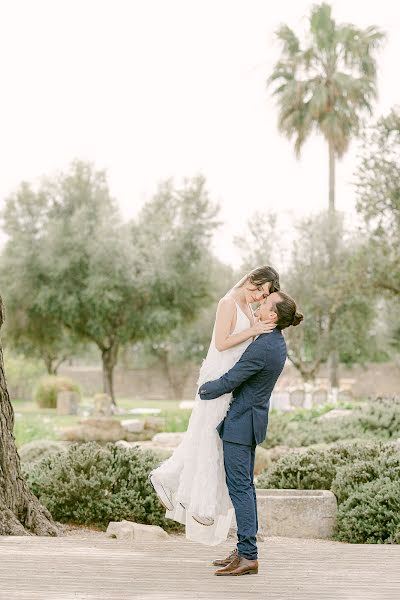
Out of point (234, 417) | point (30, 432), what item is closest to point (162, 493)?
point (234, 417)

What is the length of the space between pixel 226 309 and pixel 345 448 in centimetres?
477

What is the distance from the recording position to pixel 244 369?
542 centimetres

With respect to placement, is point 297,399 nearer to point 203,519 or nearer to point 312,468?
point 312,468

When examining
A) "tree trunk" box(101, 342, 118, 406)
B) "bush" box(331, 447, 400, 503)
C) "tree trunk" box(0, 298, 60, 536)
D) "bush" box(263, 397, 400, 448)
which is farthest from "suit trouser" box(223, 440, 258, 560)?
"tree trunk" box(101, 342, 118, 406)

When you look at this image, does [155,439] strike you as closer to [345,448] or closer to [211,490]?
[345,448]

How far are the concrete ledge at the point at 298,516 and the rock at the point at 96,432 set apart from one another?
11.3 meters

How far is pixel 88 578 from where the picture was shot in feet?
16.8

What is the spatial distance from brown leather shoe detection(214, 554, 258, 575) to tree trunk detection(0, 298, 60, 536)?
2292 millimetres

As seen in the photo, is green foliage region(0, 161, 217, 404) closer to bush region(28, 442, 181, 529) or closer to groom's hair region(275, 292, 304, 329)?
bush region(28, 442, 181, 529)

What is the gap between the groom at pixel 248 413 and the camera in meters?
5.42

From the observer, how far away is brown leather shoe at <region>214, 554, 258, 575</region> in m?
5.30

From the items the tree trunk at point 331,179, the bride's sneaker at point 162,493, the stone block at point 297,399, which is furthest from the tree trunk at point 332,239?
the bride's sneaker at point 162,493

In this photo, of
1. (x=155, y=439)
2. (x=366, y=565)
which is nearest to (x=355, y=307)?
(x=155, y=439)

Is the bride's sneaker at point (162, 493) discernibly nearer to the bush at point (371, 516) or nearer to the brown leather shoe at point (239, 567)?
the brown leather shoe at point (239, 567)
